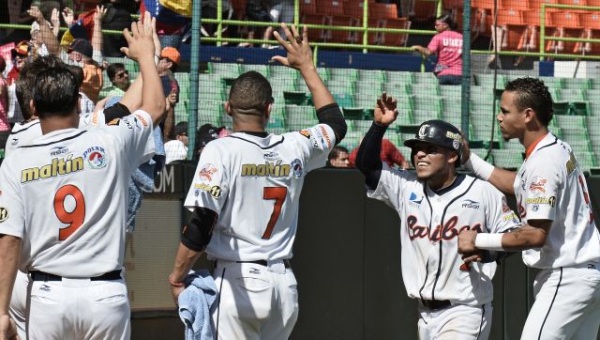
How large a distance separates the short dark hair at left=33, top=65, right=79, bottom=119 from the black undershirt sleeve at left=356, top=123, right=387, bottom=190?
2259 millimetres

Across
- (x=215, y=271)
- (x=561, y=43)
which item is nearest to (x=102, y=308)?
(x=215, y=271)

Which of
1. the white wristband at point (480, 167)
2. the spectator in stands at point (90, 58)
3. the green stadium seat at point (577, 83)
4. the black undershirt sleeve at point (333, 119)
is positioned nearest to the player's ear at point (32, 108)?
the black undershirt sleeve at point (333, 119)

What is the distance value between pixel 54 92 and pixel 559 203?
10.1 feet

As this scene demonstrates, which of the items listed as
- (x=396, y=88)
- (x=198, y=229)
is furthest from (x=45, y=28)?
(x=198, y=229)

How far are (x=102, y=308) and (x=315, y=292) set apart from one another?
4.19 metres

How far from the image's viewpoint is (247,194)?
570 centimetres

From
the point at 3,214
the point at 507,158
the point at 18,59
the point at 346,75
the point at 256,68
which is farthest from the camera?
the point at 346,75

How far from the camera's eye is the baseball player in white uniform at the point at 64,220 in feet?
15.9

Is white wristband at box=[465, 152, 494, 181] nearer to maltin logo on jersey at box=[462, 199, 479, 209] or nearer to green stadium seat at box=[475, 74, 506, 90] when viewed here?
maltin logo on jersey at box=[462, 199, 479, 209]

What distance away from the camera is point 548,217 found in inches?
242

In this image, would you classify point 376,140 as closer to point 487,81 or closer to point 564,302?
point 564,302

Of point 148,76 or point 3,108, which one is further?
point 3,108

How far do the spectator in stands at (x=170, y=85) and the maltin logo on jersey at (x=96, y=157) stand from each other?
150 inches

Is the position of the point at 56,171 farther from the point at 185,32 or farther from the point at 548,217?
the point at 185,32
